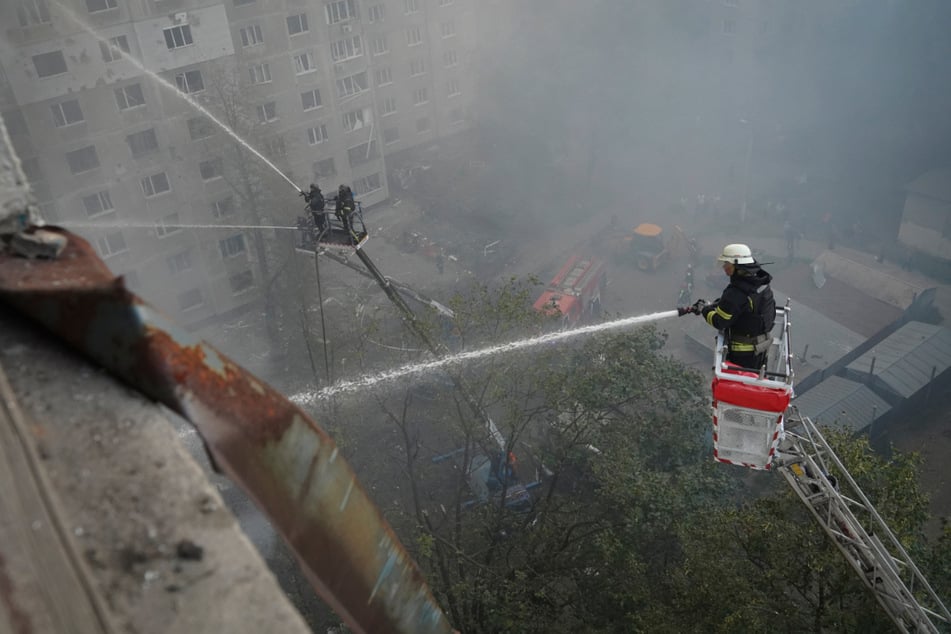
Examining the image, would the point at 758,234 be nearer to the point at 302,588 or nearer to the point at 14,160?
the point at 302,588

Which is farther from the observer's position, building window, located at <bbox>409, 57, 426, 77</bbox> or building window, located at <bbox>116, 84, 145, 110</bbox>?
building window, located at <bbox>409, 57, 426, 77</bbox>

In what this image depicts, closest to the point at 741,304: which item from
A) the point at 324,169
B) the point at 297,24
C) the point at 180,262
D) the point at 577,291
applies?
the point at 577,291

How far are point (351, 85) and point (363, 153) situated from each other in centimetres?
330

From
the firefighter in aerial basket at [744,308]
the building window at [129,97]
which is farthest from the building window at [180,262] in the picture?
the firefighter in aerial basket at [744,308]

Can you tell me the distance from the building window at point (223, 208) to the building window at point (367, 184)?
7227 mm

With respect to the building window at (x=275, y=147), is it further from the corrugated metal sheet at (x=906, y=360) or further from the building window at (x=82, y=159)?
the corrugated metal sheet at (x=906, y=360)

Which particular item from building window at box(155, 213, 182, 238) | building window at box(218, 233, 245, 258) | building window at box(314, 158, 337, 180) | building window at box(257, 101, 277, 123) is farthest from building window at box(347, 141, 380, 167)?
building window at box(155, 213, 182, 238)

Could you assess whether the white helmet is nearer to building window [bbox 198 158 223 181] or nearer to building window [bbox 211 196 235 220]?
building window [bbox 198 158 223 181]

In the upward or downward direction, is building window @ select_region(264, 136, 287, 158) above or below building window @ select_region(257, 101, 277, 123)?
below

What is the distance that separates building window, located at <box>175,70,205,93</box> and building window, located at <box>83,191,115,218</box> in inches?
198

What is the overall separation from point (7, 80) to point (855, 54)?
139ft

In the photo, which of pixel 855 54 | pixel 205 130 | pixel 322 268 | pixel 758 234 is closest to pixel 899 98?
pixel 855 54

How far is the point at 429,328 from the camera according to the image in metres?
16.5

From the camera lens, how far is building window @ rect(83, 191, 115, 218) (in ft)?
89.6
